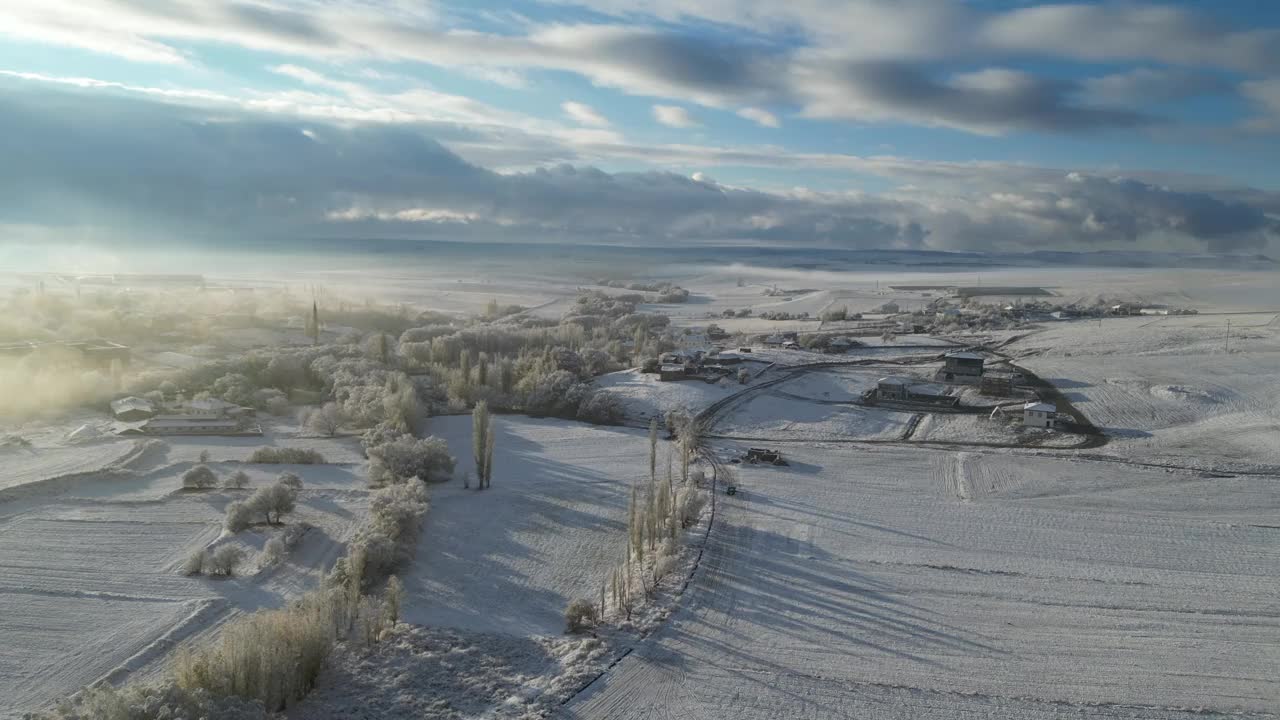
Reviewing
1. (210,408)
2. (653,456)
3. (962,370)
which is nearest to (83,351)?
(210,408)

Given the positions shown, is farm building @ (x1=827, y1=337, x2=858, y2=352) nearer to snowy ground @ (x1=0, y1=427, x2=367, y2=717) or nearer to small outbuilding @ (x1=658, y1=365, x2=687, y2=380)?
small outbuilding @ (x1=658, y1=365, x2=687, y2=380)

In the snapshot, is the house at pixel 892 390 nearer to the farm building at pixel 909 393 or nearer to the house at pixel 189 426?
the farm building at pixel 909 393

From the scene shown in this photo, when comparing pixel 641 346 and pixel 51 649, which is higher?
pixel 641 346

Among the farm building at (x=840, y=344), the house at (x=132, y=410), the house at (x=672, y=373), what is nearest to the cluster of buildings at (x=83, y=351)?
the house at (x=132, y=410)

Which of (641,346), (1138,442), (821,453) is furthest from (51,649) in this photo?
(641,346)

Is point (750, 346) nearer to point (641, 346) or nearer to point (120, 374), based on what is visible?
point (641, 346)

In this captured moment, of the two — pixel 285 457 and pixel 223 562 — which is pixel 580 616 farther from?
pixel 285 457
